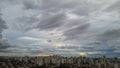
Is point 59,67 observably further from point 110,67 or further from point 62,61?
point 110,67

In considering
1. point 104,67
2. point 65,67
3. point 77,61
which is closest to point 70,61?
point 77,61

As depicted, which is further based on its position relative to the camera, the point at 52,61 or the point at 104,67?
the point at 52,61

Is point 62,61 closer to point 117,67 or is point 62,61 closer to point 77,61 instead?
point 77,61

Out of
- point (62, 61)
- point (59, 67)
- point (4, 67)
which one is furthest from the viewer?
point (62, 61)

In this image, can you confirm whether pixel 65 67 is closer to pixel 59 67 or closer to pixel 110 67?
pixel 59 67

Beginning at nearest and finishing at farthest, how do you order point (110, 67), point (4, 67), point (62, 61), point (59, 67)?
point (4, 67)
point (110, 67)
point (59, 67)
point (62, 61)

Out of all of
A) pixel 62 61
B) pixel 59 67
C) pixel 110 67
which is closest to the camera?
pixel 110 67

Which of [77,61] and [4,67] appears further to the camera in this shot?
[77,61]

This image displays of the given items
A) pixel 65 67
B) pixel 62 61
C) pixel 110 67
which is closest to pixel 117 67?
pixel 110 67

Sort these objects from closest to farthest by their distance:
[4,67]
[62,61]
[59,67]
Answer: [4,67] < [59,67] < [62,61]
